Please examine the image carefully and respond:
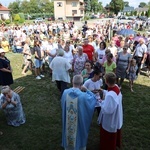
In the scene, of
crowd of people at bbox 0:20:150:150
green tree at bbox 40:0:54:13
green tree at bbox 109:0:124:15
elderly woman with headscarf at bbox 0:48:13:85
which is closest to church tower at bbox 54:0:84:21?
green tree at bbox 109:0:124:15

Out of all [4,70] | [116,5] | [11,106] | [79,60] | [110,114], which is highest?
[116,5]

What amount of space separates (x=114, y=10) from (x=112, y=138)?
283ft

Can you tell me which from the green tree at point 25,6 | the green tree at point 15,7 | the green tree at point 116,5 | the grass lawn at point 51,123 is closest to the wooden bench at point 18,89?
the grass lawn at point 51,123

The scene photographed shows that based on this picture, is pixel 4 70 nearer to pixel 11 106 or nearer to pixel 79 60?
pixel 11 106

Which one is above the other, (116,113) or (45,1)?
(45,1)

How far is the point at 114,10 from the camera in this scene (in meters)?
84.2

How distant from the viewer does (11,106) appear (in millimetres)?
5203

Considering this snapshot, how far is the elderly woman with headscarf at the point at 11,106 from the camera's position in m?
5.11

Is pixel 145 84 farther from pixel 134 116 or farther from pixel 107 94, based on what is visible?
pixel 107 94

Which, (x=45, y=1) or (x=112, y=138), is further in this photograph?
(x=45, y=1)

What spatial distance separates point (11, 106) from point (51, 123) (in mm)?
1160

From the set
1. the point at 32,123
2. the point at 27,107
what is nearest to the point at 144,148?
the point at 32,123

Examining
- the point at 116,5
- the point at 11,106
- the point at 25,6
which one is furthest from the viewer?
the point at 25,6

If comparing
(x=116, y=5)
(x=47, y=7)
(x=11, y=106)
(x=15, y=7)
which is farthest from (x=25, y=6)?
(x=11, y=106)
